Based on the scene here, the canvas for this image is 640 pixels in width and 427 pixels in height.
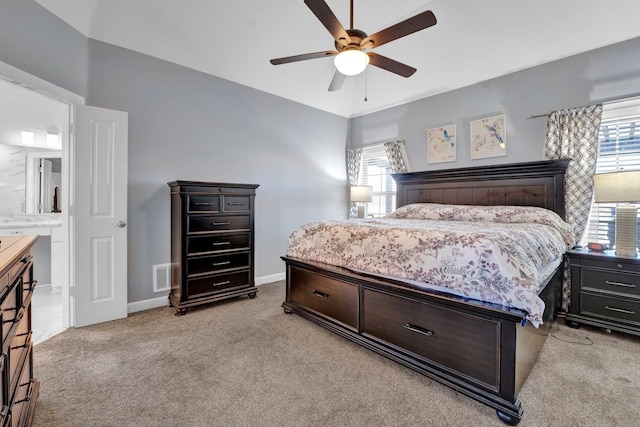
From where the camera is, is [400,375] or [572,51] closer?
[400,375]

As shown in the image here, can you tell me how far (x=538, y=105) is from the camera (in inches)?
138

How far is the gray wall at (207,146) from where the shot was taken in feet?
10.5

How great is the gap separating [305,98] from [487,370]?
426 cm

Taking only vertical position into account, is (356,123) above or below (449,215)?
above

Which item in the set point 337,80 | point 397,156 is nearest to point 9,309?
point 337,80

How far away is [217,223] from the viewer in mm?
3348

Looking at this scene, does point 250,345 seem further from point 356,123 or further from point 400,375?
point 356,123

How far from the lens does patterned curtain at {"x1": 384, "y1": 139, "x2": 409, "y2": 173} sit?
473cm

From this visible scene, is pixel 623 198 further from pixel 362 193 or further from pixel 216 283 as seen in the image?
pixel 216 283

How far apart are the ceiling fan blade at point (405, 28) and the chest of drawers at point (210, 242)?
2.07 meters

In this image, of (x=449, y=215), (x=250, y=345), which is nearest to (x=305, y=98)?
(x=449, y=215)

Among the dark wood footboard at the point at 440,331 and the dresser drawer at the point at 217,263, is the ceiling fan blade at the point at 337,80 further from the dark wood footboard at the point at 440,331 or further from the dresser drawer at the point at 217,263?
the dresser drawer at the point at 217,263

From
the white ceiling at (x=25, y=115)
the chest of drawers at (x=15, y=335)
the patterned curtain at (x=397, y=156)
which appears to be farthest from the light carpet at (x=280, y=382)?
the white ceiling at (x=25, y=115)

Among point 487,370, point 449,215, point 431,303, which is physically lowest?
point 487,370
